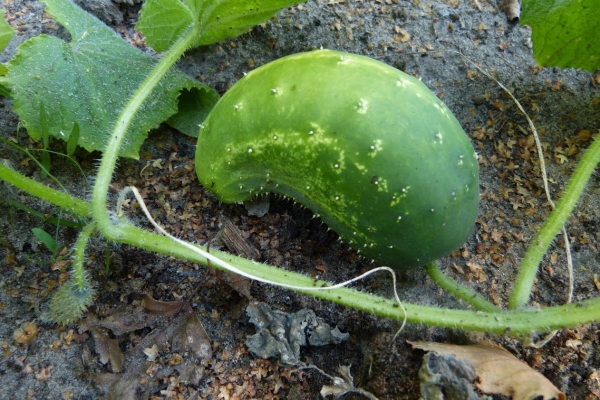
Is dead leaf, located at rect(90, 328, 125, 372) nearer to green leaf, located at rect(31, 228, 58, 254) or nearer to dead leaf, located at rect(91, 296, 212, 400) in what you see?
dead leaf, located at rect(91, 296, 212, 400)

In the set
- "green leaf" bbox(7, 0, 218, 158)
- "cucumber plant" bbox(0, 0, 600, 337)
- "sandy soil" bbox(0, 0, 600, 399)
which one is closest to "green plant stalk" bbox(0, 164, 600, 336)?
"cucumber plant" bbox(0, 0, 600, 337)

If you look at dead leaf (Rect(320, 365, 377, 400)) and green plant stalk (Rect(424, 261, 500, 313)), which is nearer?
dead leaf (Rect(320, 365, 377, 400))

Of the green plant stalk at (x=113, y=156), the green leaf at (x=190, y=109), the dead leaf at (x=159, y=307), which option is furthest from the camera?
the green leaf at (x=190, y=109)

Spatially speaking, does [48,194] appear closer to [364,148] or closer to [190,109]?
[190,109]

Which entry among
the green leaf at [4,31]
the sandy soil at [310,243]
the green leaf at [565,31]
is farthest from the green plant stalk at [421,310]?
the green leaf at [565,31]

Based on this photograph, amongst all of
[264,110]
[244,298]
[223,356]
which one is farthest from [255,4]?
[223,356]

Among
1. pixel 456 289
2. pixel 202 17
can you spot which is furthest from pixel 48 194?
pixel 456 289

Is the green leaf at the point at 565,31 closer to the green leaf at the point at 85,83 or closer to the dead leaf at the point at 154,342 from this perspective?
→ the green leaf at the point at 85,83
